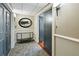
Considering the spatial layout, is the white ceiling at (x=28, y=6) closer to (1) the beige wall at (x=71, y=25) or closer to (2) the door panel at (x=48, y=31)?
(2) the door panel at (x=48, y=31)

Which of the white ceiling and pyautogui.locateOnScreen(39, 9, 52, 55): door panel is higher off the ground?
the white ceiling

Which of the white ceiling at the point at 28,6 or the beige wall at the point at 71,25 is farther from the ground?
the white ceiling at the point at 28,6

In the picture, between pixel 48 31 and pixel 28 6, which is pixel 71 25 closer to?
pixel 48 31

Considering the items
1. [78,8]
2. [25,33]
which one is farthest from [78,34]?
[25,33]

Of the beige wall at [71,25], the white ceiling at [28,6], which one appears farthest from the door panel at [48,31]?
the beige wall at [71,25]

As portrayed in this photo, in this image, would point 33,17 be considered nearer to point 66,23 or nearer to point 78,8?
point 66,23

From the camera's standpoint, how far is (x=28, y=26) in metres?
6.52

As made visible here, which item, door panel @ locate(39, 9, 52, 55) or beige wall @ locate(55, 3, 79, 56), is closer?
beige wall @ locate(55, 3, 79, 56)

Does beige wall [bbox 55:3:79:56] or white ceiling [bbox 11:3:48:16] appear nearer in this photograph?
beige wall [bbox 55:3:79:56]

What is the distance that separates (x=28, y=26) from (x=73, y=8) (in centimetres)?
497

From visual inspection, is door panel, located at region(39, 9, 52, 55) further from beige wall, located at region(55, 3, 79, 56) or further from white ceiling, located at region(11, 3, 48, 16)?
beige wall, located at region(55, 3, 79, 56)

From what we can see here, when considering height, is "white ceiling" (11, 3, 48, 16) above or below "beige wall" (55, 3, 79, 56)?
above

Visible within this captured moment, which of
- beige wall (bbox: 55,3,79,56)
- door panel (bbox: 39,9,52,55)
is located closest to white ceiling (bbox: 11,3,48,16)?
door panel (bbox: 39,9,52,55)

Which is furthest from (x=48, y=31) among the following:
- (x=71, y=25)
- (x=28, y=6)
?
(x=71, y=25)
